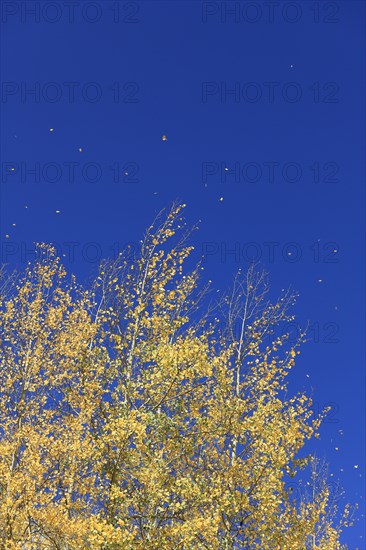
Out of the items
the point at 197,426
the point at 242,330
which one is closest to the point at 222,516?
the point at 197,426

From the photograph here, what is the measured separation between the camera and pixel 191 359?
10.2 m

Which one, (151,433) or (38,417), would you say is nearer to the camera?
(151,433)

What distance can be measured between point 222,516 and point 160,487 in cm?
238

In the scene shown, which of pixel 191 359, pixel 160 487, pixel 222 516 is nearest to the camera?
pixel 160 487

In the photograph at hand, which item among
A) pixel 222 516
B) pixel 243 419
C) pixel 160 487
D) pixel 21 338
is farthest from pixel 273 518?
pixel 21 338

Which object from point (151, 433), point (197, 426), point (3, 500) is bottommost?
point (3, 500)

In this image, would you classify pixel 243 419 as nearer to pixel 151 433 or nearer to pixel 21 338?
pixel 151 433

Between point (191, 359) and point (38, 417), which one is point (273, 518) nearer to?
point (191, 359)

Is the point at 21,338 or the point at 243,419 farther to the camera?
the point at 21,338

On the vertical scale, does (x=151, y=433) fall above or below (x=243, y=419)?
below

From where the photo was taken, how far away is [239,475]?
36.7 ft

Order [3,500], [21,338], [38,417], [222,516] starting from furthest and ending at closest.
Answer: [21,338], [38,417], [3,500], [222,516]

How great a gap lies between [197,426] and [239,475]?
139cm

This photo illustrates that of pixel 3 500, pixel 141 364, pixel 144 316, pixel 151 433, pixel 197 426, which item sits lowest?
pixel 3 500
